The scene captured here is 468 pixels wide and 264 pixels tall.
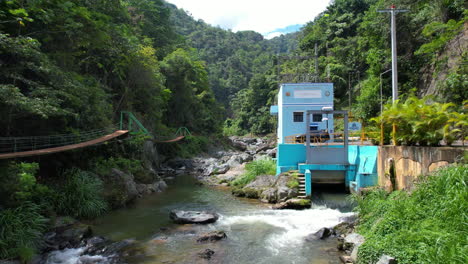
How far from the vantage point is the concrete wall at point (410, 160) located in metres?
7.39

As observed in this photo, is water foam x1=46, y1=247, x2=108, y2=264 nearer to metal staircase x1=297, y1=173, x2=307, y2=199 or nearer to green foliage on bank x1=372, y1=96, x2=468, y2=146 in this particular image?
metal staircase x1=297, y1=173, x2=307, y2=199

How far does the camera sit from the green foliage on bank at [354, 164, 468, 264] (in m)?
5.05

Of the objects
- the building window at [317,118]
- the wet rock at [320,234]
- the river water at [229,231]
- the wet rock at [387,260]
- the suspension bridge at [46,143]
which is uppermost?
the building window at [317,118]

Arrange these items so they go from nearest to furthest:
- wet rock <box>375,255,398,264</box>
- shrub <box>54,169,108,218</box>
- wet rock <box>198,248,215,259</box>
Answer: wet rock <box>375,255,398,264</box>
wet rock <box>198,248,215,259</box>
shrub <box>54,169,108,218</box>

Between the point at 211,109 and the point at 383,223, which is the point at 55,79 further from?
the point at 211,109

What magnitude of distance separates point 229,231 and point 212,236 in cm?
102

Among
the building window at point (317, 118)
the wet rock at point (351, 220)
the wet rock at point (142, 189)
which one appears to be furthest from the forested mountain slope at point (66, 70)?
the building window at point (317, 118)

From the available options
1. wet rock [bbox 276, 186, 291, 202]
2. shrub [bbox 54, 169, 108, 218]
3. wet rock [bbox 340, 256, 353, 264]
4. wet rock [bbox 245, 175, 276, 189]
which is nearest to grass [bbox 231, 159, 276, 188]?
wet rock [bbox 245, 175, 276, 189]

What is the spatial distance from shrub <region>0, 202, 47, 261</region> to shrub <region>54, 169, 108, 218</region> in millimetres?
1687

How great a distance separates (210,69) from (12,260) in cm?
7381

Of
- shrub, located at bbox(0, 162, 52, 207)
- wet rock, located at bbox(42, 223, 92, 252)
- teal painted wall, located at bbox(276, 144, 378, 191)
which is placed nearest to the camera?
shrub, located at bbox(0, 162, 52, 207)

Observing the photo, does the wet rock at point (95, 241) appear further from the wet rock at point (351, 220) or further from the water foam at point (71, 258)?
the wet rock at point (351, 220)

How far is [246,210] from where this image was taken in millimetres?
12641

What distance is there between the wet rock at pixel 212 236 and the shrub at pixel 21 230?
4.18 meters
